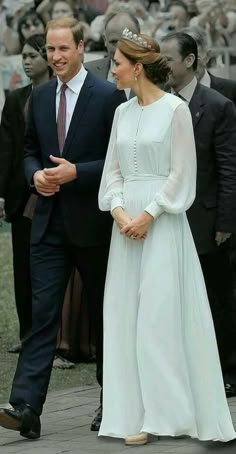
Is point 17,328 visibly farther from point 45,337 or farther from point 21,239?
point 45,337

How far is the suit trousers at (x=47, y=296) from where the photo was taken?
24.5 ft

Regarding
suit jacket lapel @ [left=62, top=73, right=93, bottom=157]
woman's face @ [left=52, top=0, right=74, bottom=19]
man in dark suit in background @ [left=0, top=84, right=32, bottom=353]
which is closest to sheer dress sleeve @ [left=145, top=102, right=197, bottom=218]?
suit jacket lapel @ [left=62, top=73, right=93, bottom=157]

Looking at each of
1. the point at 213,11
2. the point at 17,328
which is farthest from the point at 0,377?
the point at 213,11

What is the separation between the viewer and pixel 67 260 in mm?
7656

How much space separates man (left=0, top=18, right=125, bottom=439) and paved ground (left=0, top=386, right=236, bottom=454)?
0.14 meters

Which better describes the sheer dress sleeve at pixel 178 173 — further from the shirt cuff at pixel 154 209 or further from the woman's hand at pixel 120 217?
the woman's hand at pixel 120 217

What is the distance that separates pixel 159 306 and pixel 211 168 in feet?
4.65

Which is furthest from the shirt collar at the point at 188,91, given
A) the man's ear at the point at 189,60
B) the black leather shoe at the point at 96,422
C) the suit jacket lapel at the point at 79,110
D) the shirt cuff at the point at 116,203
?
the black leather shoe at the point at 96,422

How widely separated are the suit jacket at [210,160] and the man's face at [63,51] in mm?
1019

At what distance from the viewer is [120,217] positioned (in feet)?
23.7

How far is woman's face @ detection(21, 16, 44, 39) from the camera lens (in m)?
17.3

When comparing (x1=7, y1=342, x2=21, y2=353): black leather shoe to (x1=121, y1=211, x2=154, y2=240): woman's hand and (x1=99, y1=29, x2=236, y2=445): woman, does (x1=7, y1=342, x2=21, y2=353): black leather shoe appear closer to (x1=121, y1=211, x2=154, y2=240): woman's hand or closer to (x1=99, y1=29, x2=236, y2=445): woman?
(x1=99, y1=29, x2=236, y2=445): woman

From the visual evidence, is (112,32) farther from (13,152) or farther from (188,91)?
(188,91)

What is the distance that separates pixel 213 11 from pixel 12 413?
32.9ft
